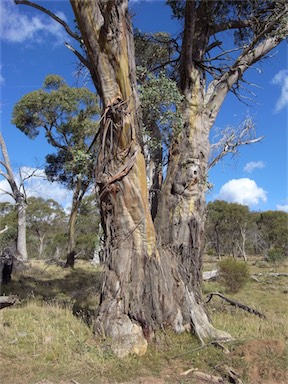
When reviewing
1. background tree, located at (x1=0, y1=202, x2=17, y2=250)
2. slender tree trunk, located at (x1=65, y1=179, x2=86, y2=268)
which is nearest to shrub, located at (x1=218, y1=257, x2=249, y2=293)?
slender tree trunk, located at (x1=65, y1=179, x2=86, y2=268)

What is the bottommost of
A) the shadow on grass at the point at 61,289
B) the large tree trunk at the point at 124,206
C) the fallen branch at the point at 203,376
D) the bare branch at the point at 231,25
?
the fallen branch at the point at 203,376

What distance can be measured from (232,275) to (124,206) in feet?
32.5

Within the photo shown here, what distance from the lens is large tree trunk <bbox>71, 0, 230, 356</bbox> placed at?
5.16 metres

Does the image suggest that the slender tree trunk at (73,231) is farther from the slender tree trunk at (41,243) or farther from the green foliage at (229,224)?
the green foliage at (229,224)

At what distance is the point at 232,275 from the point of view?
46.7 feet

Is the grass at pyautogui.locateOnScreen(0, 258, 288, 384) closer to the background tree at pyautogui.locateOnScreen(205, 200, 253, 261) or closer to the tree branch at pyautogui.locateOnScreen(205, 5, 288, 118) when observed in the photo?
the tree branch at pyautogui.locateOnScreen(205, 5, 288, 118)

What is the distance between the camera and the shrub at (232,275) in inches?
550

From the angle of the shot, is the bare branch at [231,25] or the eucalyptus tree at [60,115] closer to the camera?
the bare branch at [231,25]

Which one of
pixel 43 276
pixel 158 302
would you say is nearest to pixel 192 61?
pixel 158 302

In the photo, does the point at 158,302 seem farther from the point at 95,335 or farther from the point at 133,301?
the point at 95,335

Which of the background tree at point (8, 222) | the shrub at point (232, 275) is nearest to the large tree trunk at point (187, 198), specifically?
the shrub at point (232, 275)

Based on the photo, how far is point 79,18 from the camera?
17.1 feet

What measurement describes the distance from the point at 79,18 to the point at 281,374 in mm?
4987

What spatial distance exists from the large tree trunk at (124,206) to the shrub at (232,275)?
8.76 metres
